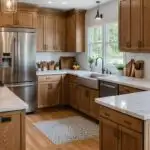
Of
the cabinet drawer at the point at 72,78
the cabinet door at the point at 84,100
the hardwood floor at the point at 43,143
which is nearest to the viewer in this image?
the hardwood floor at the point at 43,143

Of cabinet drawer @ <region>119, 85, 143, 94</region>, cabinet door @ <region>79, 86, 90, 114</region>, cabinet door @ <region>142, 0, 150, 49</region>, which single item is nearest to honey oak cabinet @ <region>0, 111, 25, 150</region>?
cabinet drawer @ <region>119, 85, 143, 94</region>

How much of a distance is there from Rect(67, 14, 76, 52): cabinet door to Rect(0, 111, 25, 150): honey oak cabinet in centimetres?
401

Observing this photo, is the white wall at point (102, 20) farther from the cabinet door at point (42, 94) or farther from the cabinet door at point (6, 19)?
the cabinet door at point (6, 19)

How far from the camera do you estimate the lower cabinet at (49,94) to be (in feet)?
18.4

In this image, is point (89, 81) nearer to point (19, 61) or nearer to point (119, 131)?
point (19, 61)

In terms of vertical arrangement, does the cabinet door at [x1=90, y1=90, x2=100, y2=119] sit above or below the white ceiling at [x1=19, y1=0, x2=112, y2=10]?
below

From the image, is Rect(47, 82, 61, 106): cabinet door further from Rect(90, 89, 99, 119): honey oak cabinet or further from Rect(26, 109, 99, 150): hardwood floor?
Rect(90, 89, 99, 119): honey oak cabinet

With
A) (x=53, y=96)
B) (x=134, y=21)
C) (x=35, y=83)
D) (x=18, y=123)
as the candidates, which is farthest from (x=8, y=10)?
(x=53, y=96)

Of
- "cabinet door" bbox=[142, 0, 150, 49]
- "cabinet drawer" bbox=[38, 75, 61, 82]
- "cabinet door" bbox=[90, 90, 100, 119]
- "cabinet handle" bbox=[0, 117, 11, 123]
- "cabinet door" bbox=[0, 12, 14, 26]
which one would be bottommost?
"cabinet door" bbox=[90, 90, 100, 119]

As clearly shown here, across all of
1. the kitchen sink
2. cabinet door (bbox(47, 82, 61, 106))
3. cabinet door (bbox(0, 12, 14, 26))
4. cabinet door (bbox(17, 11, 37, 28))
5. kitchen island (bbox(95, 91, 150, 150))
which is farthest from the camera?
cabinet door (bbox(47, 82, 61, 106))

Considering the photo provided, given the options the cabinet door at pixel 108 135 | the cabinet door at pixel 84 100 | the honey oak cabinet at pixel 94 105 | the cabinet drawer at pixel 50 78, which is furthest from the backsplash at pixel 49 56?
the cabinet door at pixel 108 135

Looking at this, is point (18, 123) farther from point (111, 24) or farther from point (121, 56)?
point (111, 24)

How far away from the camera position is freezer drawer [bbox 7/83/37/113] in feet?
17.1

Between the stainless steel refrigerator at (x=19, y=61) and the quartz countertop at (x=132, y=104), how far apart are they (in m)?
3.15
